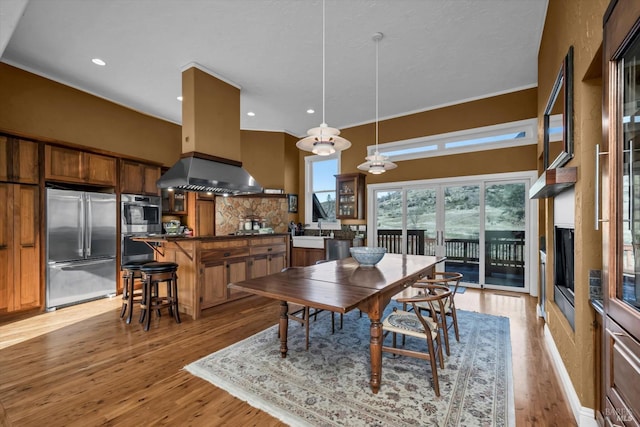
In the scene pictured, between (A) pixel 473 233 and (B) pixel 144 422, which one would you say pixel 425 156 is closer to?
(A) pixel 473 233

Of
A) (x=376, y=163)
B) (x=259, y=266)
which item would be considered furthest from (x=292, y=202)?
(x=376, y=163)

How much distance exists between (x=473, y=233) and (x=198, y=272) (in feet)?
15.5

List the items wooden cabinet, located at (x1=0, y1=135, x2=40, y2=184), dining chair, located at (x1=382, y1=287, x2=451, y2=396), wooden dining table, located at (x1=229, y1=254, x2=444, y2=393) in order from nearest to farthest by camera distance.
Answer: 1. wooden dining table, located at (x1=229, y1=254, x2=444, y2=393)
2. dining chair, located at (x1=382, y1=287, x2=451, y2=396)
3. wooden cabinet, located at (x1=0, y1=135, x2=40, y2=184)

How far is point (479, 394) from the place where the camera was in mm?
2027

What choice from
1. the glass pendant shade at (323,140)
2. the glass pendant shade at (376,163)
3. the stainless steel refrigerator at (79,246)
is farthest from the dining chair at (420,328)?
the stainless steel refrigerator at (79,246)

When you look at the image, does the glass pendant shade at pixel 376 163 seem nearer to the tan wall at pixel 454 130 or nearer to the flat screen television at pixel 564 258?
the flat screen television at pixel 564 258

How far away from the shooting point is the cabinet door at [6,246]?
365 cm

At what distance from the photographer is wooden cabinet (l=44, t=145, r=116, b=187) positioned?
13.4ft

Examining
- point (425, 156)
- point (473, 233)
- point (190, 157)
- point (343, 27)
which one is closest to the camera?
point (343, 27)

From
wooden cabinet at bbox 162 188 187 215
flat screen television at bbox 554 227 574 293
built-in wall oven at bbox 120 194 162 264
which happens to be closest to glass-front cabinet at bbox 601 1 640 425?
flat screen television at bbox 554 227 574 293

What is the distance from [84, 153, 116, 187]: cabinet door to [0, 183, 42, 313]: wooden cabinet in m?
0.72

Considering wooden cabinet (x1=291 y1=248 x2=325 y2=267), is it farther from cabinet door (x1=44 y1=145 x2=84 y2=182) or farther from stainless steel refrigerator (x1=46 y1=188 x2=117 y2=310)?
cabinet door (x1=44 y1=145 x2=84 y2=182)

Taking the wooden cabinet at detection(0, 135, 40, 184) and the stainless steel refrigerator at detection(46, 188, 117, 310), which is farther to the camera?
the stainless steel refrigerator at detection(46, 188, 117, 310)

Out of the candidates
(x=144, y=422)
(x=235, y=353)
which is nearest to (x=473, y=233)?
(x=235, y=353)
